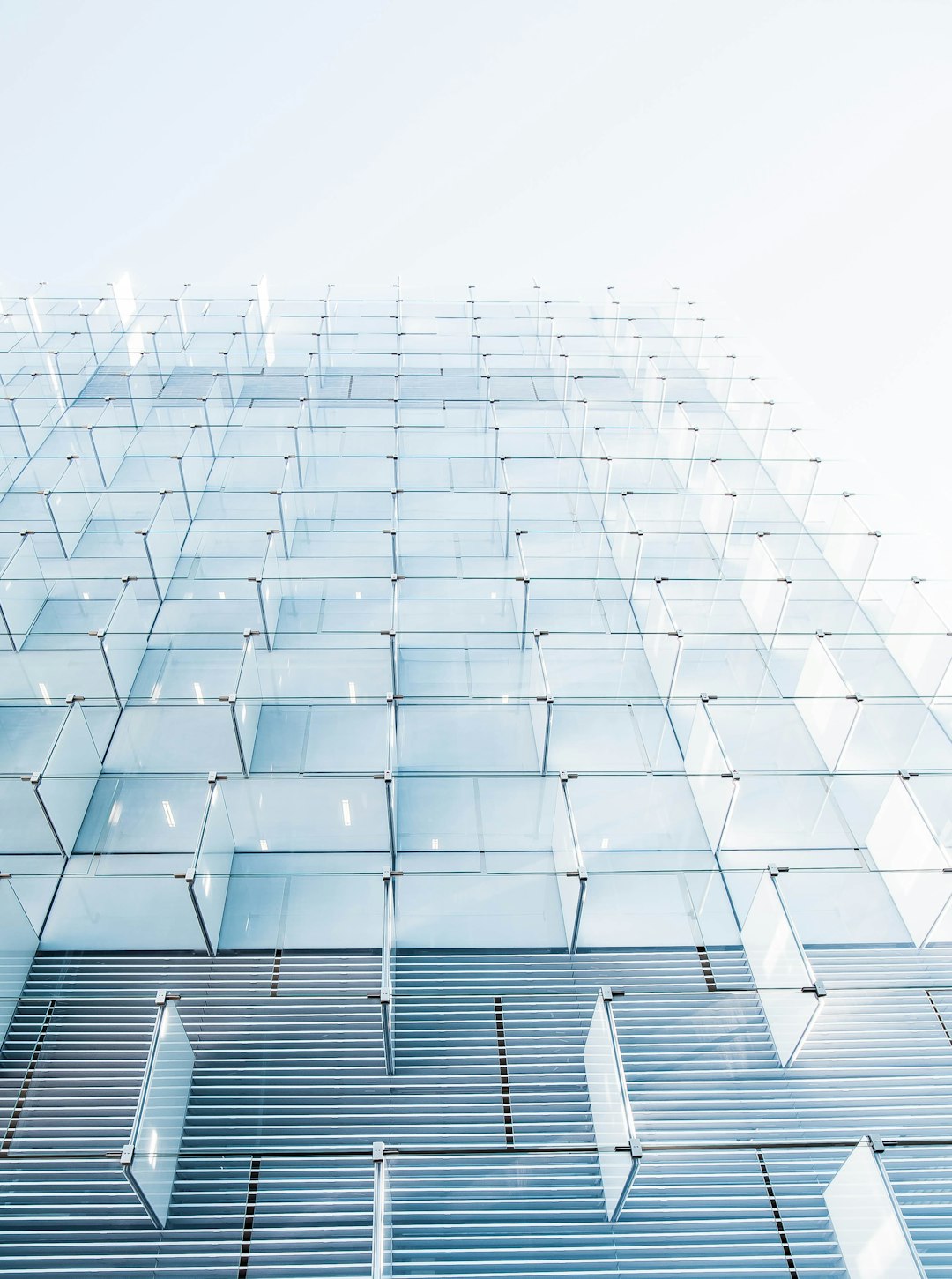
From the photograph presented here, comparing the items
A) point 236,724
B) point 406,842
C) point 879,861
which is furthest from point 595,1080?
point 236,724

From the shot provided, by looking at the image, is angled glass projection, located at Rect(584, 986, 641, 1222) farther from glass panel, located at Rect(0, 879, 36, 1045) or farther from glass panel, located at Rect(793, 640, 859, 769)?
glass panel, located at Rect(0, 879, 36, 1045)

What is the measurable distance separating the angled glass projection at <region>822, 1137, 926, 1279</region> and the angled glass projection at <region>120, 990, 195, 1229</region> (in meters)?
4.69

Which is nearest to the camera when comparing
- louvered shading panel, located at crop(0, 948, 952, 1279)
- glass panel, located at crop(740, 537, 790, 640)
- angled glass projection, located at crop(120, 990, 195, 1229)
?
angled glass projection, located at crop(120, 990, 195, 1229)

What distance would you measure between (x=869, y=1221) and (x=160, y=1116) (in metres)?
4.85

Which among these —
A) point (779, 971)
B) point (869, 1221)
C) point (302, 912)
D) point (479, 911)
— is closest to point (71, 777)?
point (302, 912)

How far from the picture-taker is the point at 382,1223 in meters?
5.05

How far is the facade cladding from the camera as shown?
18.3 feet

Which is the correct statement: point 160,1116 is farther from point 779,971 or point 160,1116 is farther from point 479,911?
point 779,971

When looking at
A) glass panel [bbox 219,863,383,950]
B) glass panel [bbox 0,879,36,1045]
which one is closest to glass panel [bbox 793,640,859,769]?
glass panel [bbox 219,863,383,950]

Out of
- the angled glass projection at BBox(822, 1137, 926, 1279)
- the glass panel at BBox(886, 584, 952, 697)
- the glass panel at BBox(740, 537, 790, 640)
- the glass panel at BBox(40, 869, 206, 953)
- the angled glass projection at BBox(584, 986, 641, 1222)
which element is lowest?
the angled glass projection at BBox(822, 1137, 926, 1279)

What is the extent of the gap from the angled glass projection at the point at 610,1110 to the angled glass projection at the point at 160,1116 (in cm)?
301

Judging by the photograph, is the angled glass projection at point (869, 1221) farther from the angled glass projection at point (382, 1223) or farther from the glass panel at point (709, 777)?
the angled glass projection at point (382, 1223)

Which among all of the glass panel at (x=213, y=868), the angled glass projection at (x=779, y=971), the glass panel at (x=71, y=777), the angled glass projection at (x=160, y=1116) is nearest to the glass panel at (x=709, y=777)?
the angled glass projection at (x=779, y=971)

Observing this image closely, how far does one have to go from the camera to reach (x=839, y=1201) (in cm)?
550
